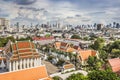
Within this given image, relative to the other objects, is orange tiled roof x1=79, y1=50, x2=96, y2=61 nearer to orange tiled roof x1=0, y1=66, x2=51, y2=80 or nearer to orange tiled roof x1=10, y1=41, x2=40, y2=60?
orange tiled roof x1=10, y1=41, x2=40, y2=60

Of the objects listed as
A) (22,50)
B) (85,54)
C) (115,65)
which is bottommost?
(115,65)

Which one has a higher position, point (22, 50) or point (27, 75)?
point (22, 50)

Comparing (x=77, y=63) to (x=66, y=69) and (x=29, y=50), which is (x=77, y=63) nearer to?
(x=66, y=69)

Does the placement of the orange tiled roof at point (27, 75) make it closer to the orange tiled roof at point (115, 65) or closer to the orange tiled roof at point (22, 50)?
the orange tiled roof at point (22, 50)

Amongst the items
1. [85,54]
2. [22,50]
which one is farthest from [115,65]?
[22,50]

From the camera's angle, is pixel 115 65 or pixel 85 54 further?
pixel 85 54

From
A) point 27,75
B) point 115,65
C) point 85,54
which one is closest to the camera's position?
point 27,75

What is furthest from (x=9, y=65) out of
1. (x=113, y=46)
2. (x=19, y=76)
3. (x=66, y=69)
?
(x=113, y=46)

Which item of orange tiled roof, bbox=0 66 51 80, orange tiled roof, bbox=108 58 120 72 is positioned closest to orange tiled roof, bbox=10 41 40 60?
orange tiled roof, bbox=0 66 51 80

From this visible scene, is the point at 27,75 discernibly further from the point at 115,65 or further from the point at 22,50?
the point at 115,65

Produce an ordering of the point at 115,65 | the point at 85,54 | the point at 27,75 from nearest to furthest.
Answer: the point at 27,75 → the point at 115,65 → the point at 85,54
